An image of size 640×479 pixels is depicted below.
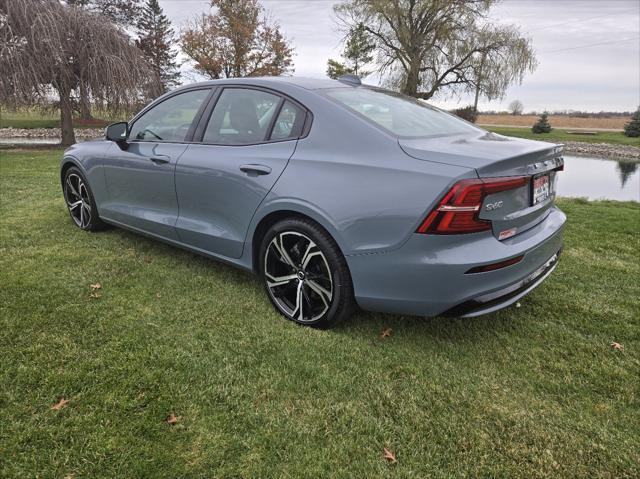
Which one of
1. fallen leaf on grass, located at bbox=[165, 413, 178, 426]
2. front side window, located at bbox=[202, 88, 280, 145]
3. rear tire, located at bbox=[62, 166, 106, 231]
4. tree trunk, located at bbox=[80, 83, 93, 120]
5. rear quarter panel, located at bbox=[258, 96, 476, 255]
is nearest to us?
fallen leaf on grass, located at bbox=[165, 413, 178, 426]

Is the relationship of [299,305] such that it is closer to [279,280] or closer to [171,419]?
[279,280]

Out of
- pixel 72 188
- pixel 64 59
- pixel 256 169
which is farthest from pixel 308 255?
pixel 64 59

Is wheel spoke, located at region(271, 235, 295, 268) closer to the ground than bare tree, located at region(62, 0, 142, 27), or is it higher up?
closer to the ground

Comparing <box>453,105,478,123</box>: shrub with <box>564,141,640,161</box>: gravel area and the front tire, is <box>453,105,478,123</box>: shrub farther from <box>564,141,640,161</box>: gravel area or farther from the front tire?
the front tire

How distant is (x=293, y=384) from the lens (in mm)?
2322

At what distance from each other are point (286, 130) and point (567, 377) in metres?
2.19

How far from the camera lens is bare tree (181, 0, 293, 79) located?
100ft

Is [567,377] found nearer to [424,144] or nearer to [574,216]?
[424,144]

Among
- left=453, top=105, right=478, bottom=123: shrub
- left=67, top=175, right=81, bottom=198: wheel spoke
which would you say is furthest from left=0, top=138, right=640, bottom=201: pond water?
left=453, top=105, right=478, bottom=123: shrub

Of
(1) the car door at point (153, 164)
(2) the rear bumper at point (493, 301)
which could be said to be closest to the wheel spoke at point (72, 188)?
(1) the car door at point (153, 164)

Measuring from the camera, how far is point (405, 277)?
2363 millimetres

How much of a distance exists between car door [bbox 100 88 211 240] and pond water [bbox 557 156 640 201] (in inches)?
246

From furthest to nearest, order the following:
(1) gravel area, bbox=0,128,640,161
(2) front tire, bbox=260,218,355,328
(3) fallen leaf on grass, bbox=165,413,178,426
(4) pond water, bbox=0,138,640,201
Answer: (1) gravel area, bbox=0,128,640,161, (4) pond water, bbox=0,138,640,201, (2) front tire, bbox=260,218,355,328, (3) fallen leaf on grass, bbox=165,413,178,426

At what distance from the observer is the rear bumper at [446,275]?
88.5 inches
